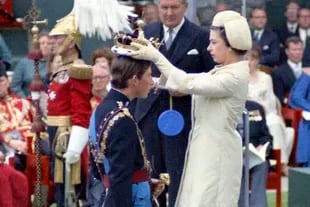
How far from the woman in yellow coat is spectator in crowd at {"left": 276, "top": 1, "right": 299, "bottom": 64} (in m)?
8.07

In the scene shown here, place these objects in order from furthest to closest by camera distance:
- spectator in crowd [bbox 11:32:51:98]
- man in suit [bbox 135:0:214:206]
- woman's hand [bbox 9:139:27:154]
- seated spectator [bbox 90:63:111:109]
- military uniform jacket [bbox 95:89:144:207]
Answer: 1. spectator in crowd [bbox 11:32:51:98]
2. seated spectator [bbox 90:63:111:109]
3. woman's hand [bbox 9:139:27:154]
4. man in suit [bbox 135:0:214:206]
5. military uniform jacket [bbox 95:89:144:207]

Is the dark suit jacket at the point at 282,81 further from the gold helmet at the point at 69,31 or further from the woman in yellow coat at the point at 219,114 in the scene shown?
the woman in yellow coat at the point at 219,114

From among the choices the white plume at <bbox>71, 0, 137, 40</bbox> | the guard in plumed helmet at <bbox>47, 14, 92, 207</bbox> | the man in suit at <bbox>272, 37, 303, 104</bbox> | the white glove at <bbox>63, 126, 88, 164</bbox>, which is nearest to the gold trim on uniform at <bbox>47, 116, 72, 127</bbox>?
the guard in plumed helmet at <bbox>47, 14, 92, 207</bbox>

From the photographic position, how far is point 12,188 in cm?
980

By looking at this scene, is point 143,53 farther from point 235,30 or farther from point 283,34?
point 283,34

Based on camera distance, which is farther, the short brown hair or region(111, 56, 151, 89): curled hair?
the short brown hair

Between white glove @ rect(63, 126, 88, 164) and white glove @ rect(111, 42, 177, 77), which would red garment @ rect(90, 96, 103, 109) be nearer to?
white glove @ rect(63, 126, 88, 164)

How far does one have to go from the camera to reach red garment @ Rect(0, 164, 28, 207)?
9.67 m

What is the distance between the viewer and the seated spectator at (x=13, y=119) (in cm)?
1076

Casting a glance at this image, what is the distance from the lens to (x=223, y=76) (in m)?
7.18

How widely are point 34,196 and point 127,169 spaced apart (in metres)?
3.74

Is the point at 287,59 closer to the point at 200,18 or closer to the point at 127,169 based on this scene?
the point at 200,18

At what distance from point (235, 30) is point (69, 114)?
3.19m

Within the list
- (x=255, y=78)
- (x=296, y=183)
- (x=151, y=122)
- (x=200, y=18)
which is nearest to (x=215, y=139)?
(x=151, y=122)
